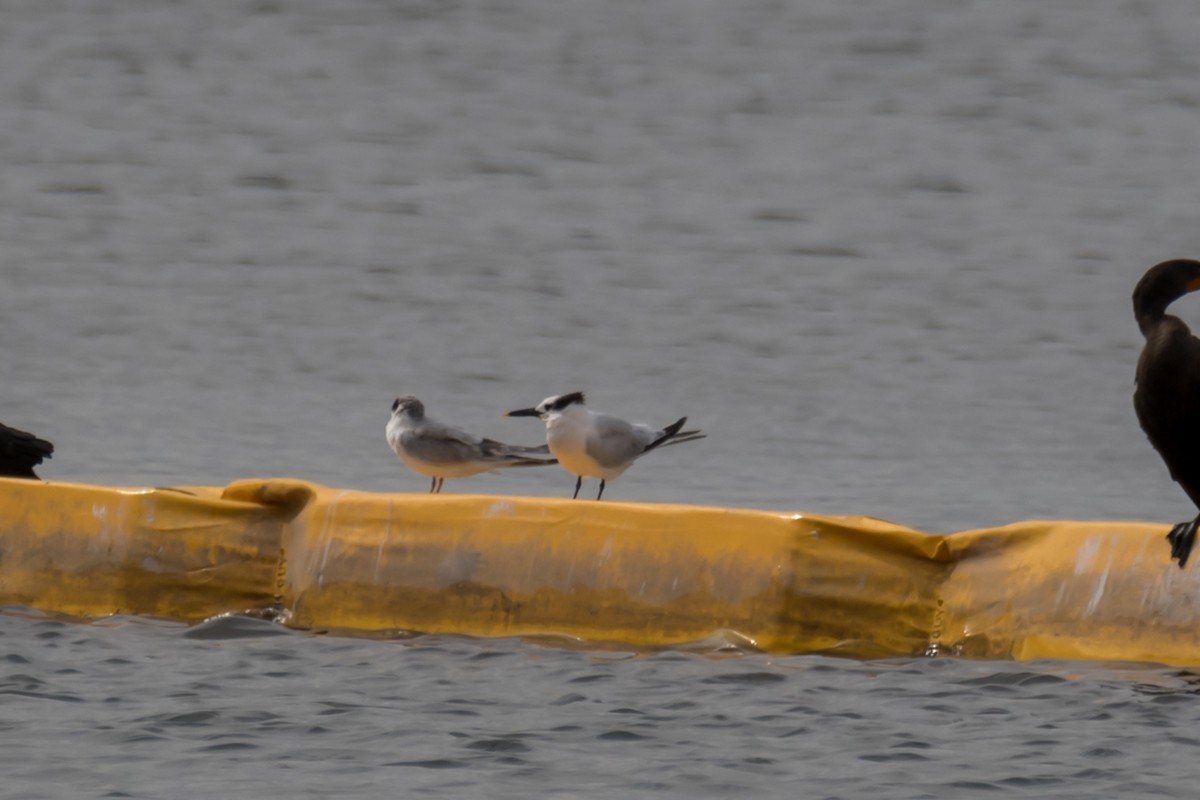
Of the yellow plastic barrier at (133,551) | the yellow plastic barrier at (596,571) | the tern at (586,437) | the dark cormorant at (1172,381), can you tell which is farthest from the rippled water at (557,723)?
the tern at (586,437)

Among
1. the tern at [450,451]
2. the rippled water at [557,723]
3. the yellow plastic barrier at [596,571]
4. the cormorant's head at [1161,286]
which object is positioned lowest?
the rippled water at [557,723]

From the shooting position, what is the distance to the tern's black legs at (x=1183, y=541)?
300 inches

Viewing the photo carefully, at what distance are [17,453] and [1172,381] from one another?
4629mm

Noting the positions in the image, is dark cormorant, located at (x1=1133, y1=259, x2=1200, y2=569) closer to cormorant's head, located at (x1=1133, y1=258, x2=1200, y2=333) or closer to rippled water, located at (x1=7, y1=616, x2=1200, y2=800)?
cormorant's head, located at (x1=1133, y1=258, x2=1200, y2=333)

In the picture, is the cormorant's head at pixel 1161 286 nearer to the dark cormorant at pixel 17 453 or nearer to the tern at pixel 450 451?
the tern at pixel 450 451

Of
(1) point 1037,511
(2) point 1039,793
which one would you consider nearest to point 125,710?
(2) point 1039,793

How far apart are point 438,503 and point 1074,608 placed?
7.56ft

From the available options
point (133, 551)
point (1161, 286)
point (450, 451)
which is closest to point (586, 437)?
point (450, 451)

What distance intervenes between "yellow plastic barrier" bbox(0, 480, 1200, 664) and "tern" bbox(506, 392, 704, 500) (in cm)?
61

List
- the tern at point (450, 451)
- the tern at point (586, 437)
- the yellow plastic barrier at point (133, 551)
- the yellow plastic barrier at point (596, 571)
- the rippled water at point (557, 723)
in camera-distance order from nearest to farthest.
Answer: the rippled water at point (557, 723) → the yellow plastic barrier at point (596, 571) → the yellow plastic barrier at point (133, 551) → the tern at point (586, 437) → the tern at point (450, 451)

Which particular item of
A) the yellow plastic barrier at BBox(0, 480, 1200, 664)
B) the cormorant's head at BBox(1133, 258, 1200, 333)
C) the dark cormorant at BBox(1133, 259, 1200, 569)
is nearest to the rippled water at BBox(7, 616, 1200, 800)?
the yellow plastic barrier at BBox(0, 480, 1200, 664)

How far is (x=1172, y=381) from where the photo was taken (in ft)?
24.9

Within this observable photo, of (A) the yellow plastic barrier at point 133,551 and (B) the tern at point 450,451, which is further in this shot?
(B) the tern at point 450,451

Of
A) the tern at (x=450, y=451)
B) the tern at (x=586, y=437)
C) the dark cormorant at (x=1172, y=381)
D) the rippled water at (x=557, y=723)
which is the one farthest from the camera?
the tern at (x=450, y=451)
